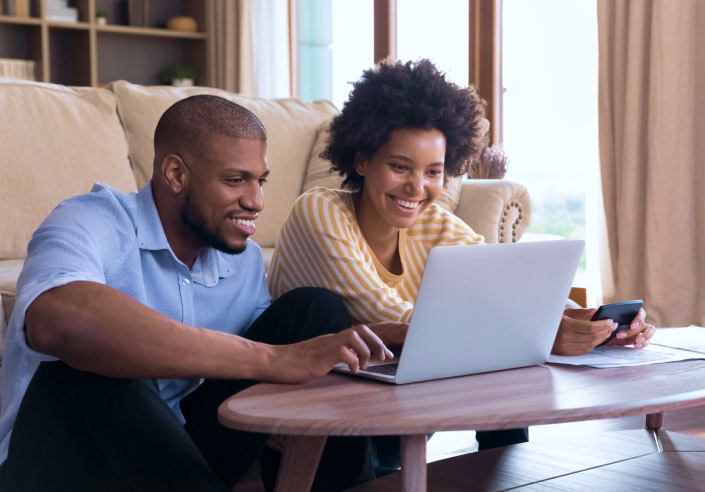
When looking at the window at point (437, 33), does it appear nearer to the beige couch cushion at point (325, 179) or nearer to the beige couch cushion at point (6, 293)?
the beige couch cushion at point (325, 179)

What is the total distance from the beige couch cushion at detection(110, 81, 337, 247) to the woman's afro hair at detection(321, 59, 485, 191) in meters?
1.15

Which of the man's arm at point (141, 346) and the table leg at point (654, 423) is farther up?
the man's arm at point (141, 346)

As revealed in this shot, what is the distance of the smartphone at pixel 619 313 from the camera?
129 cm

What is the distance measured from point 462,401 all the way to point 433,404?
38mm

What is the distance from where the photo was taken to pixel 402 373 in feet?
3.47

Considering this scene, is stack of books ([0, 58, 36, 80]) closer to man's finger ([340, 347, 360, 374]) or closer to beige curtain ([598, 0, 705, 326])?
beige curtain ([598, 0, 705, 326])

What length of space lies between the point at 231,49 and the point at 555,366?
4481 millimetres

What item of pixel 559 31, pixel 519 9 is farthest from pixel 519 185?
pixel 519 9

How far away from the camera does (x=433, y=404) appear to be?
3.11ft

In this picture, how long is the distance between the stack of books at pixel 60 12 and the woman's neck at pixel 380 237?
13.0ft

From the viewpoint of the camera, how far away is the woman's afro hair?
1.69 metres

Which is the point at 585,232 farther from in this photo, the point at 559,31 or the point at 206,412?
the point at 206,412


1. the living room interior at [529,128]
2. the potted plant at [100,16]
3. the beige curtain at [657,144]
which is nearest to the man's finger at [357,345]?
the living room interior at [529,128]

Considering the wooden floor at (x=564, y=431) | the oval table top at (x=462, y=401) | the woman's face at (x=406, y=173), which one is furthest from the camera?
the wooden floor at (x=564, y=431)
